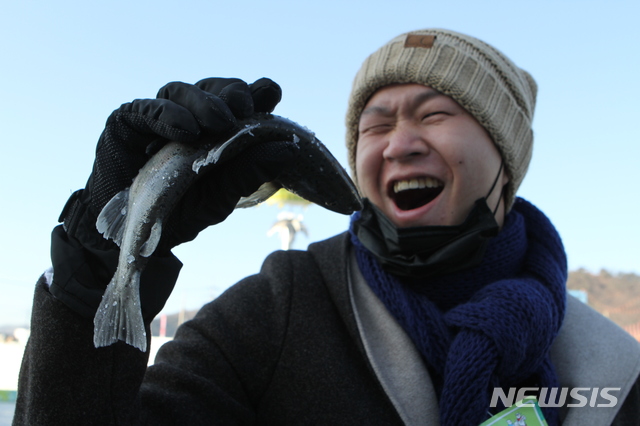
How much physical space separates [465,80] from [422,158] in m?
0.53

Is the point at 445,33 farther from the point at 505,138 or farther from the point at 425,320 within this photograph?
the point at 425,320

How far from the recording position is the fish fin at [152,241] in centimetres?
191

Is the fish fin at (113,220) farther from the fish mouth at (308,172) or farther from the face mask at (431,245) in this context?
the face mask at (431,245)

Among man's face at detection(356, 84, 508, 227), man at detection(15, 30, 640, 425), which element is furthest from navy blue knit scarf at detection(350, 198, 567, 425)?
man's face at detection(356, 84, 508, 227)

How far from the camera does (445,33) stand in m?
3.32

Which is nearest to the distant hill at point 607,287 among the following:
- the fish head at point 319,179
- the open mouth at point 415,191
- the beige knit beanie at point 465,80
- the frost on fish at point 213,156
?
the beige knit beanie at point 465,80

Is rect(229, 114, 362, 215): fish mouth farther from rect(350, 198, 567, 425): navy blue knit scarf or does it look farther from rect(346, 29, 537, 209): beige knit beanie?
rect(346, 29, 537, 209): beige knit beanie

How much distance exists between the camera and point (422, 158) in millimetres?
2857

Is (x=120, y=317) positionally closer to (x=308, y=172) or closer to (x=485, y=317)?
(x=308, y=172)

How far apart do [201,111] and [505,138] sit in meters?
1.84

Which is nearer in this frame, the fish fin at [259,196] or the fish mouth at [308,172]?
the fish mouth at [308,172]

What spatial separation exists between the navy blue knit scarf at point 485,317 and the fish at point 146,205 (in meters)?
0.98

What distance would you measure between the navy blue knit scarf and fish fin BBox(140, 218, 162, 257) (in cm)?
117

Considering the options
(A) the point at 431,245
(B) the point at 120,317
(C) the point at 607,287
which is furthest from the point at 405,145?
(C) the point at 607,287
